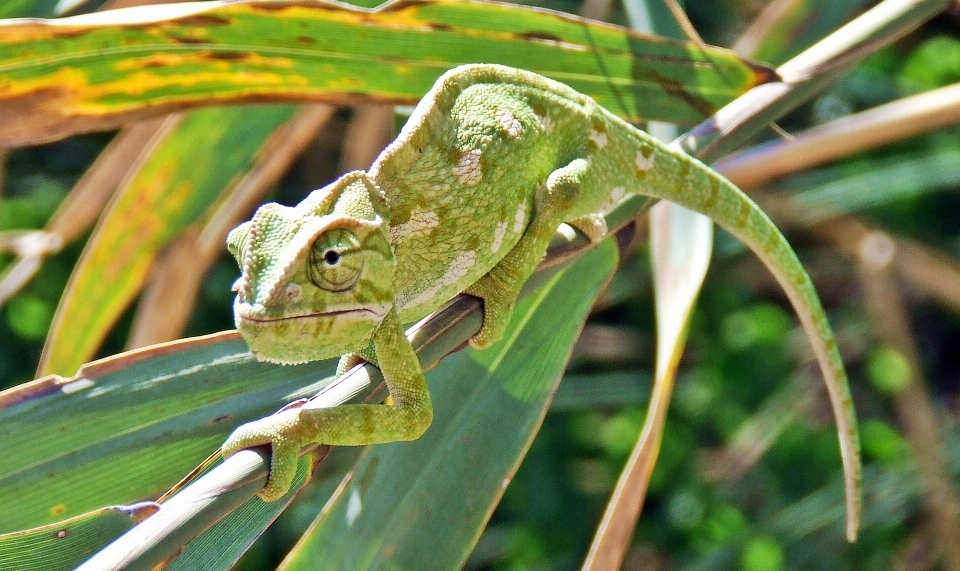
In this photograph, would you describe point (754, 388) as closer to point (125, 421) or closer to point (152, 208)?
point (152, 208)

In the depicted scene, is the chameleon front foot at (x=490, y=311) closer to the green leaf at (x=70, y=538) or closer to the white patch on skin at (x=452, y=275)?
the white patch on skin at (x=452, y=275)

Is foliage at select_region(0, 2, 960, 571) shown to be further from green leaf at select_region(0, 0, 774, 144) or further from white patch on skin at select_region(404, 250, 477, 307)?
white patch on skin at select_region(404, 250, 477, 307)

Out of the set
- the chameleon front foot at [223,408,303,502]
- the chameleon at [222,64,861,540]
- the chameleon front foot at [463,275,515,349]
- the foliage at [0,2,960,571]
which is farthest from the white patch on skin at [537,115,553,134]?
the foliage at [0,2,960,571]

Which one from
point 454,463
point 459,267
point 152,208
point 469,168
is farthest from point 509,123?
point 152,208

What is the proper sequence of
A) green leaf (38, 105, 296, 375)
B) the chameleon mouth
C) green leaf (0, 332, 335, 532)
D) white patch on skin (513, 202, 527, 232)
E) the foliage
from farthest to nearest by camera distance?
1. the foliage
2. green leaf (38, 105, 296, 375)
3. white patch on skin (513, 202, 527, 232)
4. green leaf (0, 332, 335, 532)
5. the chameleon mouth

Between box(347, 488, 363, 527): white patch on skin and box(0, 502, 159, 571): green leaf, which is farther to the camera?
box(347, 488, 363, 527): white patch on skin

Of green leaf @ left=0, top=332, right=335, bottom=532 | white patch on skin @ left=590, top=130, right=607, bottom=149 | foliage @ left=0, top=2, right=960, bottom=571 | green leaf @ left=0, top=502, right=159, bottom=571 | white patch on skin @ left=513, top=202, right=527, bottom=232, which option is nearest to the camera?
green leaf @ left=0, top=502, right=159, bottom=571

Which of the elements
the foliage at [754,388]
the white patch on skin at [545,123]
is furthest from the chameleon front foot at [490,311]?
the foliage at [754,388]

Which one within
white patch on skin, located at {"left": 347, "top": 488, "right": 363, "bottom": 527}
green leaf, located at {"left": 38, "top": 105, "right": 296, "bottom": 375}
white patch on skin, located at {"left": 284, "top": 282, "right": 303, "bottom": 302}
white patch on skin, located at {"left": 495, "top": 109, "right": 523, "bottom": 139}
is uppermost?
white patch on skin, located at {"left": 495, "top": 109, "right": 523, "bottom": 139}
